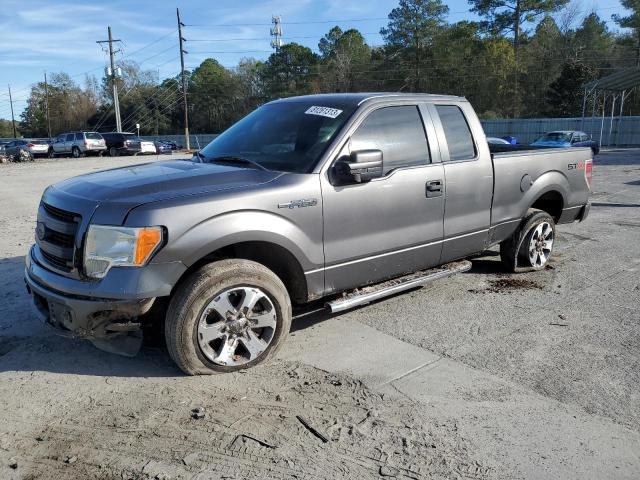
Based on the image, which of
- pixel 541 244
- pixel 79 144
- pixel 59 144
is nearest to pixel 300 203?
pixel 541 244

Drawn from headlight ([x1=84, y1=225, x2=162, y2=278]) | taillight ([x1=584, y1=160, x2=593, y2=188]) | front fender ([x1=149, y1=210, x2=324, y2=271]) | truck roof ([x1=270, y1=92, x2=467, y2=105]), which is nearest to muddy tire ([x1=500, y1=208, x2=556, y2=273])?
taillight ([x1=584, y1=160, x2=593, y2=188])

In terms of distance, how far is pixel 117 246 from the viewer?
127 inches

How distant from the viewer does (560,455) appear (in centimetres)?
275

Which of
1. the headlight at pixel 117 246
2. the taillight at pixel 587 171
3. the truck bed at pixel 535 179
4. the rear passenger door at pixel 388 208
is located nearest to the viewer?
the headlight at pixel 117 246

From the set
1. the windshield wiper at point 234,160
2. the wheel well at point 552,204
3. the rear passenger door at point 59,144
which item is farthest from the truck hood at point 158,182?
the rear passenger door at point 59,144

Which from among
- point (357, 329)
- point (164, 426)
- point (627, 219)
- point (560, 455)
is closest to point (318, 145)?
point (357, 329)

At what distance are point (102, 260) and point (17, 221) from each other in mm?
7260

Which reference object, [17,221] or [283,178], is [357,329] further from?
[17,221]

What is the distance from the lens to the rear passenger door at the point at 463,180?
15.9 feet

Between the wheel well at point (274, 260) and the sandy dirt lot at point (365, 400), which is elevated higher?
the wheel well at point (274, 260)

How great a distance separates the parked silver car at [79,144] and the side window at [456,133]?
34.3 m

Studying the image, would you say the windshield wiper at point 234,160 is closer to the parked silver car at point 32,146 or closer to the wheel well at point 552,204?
the wheel well at point 552,204

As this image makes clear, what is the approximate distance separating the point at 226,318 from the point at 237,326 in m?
0.10

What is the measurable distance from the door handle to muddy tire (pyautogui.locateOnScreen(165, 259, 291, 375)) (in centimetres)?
164
